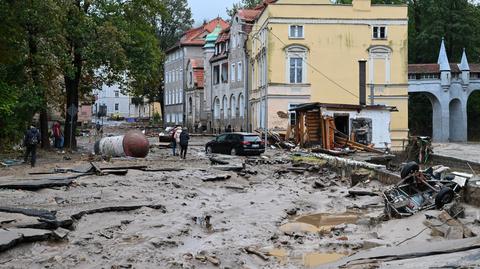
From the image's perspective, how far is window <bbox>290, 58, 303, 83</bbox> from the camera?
5188 cm

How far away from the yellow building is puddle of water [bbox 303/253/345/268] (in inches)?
1537

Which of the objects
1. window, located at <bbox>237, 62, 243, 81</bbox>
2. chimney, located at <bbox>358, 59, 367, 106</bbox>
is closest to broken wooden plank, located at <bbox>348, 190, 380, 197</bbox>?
chimney, located at <bbox>358, 59, 367, 106</bbox>

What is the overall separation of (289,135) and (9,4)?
24.6m

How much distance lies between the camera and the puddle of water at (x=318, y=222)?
1462 centimetres

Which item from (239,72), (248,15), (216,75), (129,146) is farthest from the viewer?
(216,75)

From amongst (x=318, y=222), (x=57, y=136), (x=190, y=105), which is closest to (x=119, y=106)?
(x=190, y=105)

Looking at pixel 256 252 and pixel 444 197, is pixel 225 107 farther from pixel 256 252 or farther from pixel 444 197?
pixel 256 252

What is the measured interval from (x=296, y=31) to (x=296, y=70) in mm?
3357

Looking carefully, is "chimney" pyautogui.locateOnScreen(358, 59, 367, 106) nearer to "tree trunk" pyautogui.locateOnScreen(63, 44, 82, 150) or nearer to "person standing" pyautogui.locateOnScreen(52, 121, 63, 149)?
"tree trunk" pyautogui.locateOnScreen(63, 44, 82, 150)

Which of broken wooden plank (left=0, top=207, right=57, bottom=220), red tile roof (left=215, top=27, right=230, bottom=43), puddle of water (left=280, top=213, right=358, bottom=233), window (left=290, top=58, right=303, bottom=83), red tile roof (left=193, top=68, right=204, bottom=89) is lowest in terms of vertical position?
puddle of water (left=280, top=213, right=358, bottom=233)

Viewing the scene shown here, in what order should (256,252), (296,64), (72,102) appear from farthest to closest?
(296,64) → (72,102) → (256,252)

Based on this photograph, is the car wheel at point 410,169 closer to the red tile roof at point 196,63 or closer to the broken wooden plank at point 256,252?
the broken wooden plank at point 256,252

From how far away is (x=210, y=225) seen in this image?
14.5 metres

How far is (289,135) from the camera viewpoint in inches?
1839
